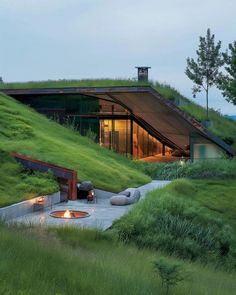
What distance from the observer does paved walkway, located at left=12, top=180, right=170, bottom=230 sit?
10.2 metres

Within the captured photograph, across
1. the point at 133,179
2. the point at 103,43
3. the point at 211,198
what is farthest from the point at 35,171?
the point at 103,43

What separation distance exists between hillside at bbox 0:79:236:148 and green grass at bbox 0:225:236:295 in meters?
17.2

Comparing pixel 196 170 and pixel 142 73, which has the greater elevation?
pixel 142 73

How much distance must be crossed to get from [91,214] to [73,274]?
695 centimetres

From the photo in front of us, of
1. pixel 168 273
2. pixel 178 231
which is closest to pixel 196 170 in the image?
pixel 178 231

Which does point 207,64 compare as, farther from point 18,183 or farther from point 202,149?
point 18,183

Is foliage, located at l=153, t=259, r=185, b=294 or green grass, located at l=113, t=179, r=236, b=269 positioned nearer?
foliage, located at l=153, t=259, r=185, b=294

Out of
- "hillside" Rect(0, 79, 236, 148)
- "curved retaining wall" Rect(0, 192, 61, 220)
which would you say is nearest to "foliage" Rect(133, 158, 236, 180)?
"hillside" Rect(0, 79, 236, 148)

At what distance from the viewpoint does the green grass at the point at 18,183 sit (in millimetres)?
12312

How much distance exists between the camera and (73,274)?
4.82 m

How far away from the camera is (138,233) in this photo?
9.52m

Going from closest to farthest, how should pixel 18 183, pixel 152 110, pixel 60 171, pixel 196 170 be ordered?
pixel 18 183
pixel 60 171
pixel 196 170
pixel 152 110

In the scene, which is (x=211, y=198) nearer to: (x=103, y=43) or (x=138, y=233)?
(x=138, y=233)

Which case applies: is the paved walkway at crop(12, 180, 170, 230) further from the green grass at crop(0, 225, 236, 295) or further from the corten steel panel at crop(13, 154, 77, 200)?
the green grass at crop(0, 225, 236, 295)
